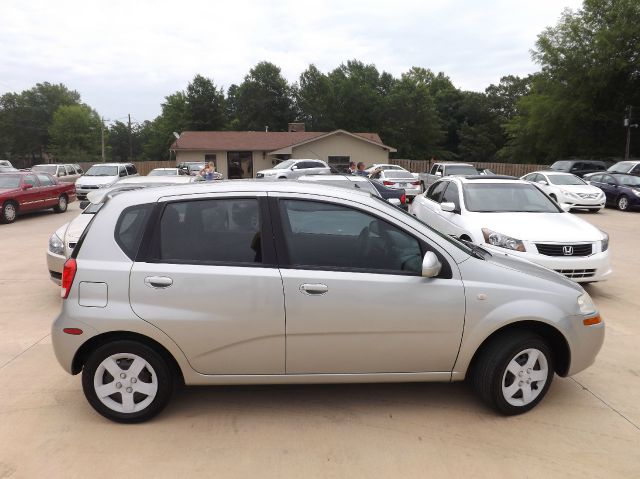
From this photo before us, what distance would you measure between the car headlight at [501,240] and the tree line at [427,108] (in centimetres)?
3972

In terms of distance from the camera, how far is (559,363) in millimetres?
3848

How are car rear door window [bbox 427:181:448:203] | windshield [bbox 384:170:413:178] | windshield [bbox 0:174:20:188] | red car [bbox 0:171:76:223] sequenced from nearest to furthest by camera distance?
car rear door window [bbox 427:181:448:203]
red car [bbox 0:171:76:223]
windshield [bbox 0:174:20:188]
windshield [bbox 384:170:413:178]

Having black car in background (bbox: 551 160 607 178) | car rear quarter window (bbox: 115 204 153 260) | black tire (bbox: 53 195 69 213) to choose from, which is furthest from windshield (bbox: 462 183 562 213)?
black car in background (bbox: 551 160 607 178)

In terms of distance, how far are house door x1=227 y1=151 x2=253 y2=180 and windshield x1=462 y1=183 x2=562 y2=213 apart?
113ft

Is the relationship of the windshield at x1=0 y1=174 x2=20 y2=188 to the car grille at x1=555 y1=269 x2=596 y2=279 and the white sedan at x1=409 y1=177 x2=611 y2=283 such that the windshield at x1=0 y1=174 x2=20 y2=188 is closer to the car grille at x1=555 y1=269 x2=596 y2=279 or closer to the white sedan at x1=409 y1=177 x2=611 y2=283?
the white sedan at x1=409 y1=177 x2=611 y2=283

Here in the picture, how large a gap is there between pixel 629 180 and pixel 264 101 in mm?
61164

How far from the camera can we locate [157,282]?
343 cm

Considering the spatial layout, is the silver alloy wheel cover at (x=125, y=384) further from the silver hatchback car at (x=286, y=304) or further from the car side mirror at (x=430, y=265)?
the car side mirror at (x=430, y=265)

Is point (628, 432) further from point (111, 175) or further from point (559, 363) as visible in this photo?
point (111, 175)

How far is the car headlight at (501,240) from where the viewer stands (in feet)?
21.7

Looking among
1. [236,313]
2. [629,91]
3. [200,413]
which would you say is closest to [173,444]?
[200,413]

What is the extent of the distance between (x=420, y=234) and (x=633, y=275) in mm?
6516

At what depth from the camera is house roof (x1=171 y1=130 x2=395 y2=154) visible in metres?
40.5

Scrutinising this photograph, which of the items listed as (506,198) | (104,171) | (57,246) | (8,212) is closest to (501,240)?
(506,198)
